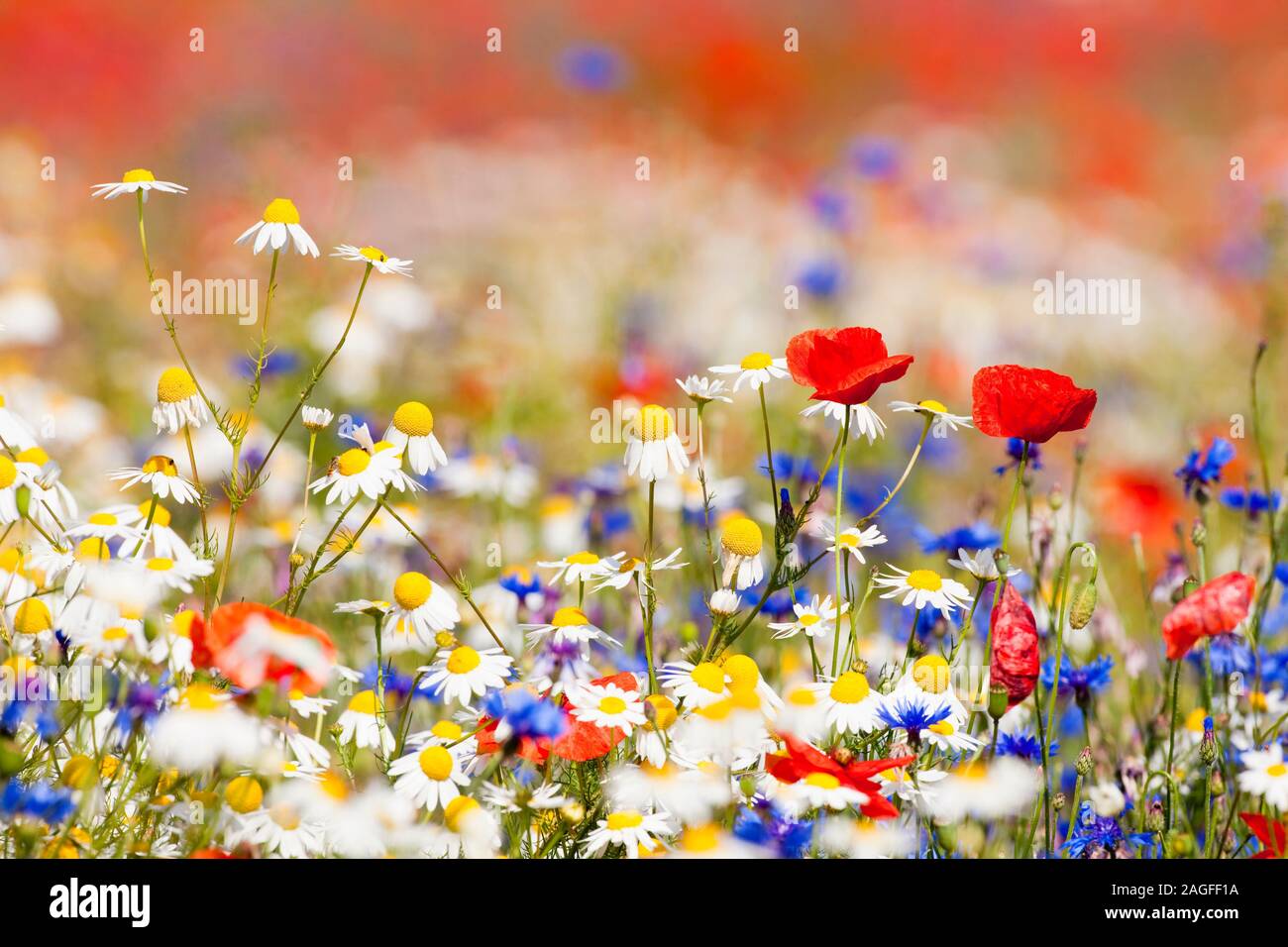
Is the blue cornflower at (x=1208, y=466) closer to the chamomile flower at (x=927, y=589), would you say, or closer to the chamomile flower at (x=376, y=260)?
the chamomile flower at (x=927, y=589)

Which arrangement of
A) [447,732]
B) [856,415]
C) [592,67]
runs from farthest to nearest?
1. [592,67]
2. [856,415]
3. [447,732]

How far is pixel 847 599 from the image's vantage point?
1.14 metres

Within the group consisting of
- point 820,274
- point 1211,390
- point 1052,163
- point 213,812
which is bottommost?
point 213,812

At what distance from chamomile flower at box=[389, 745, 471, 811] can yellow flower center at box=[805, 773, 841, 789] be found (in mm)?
237

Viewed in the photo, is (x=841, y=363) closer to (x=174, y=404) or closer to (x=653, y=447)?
(x=653, y=447)

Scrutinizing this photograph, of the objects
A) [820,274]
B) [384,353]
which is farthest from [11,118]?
[820,274]

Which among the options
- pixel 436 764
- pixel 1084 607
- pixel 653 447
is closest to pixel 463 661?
pixel 436 764

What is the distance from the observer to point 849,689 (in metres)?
0.95

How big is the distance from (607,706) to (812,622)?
21 centimetres

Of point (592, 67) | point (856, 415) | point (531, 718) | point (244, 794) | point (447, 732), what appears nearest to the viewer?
point (531, 718)

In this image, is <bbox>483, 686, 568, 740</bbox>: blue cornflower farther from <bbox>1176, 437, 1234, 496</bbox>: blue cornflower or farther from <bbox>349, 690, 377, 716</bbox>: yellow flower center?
<bbox>1176, 437, 1234, 496</bbox>: blue cornflower
